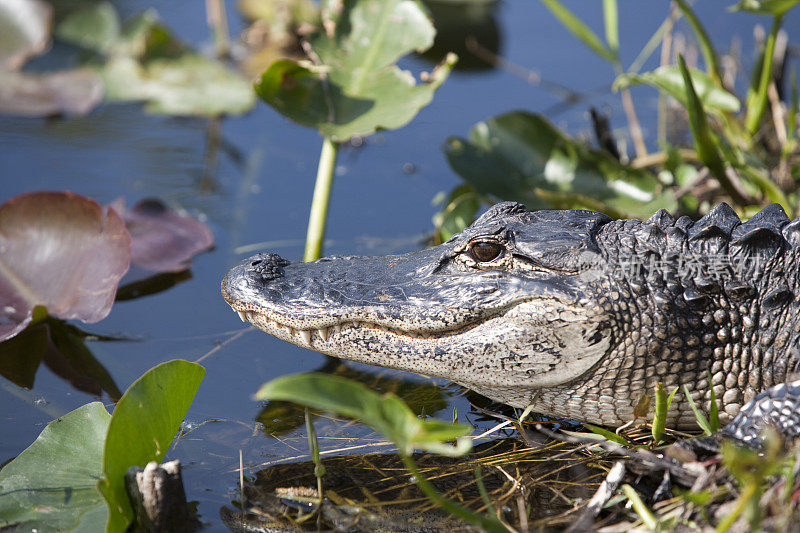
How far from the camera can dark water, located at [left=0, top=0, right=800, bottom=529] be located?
3012mm

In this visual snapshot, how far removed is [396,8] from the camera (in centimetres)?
395

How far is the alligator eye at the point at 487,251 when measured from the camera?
106 inches

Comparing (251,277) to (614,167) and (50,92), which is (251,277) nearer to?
(614,167)

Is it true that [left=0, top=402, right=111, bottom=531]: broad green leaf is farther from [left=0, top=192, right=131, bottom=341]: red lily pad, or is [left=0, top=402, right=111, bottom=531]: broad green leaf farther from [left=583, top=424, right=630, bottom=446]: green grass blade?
[left=583, top=424, right=630, bottom=446]: green grass blade

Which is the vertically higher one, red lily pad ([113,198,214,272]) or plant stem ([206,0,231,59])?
plant stem ([206,0,231,59])

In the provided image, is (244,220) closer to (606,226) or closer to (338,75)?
(338,75)

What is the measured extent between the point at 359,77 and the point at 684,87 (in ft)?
4.63

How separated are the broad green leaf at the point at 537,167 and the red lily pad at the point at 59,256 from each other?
63.3 inches

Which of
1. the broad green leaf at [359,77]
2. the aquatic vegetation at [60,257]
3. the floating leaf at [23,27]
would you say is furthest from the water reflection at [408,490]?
the floating leaf at [23,27]

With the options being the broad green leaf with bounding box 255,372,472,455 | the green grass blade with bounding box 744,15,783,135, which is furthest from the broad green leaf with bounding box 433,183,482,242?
the broad green leaf with bounding box 255,372,472,455

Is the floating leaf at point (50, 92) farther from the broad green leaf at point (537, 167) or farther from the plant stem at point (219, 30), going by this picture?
the broad green leaf at point (537, 167)

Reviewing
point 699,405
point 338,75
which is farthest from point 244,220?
point 699,405

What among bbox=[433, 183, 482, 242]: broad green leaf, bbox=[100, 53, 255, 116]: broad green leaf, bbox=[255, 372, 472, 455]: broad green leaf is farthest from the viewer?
bbox=[100, 53, 255, 116]: broad green leaf

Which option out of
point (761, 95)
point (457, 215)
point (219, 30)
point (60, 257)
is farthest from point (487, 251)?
point (219, 30)
